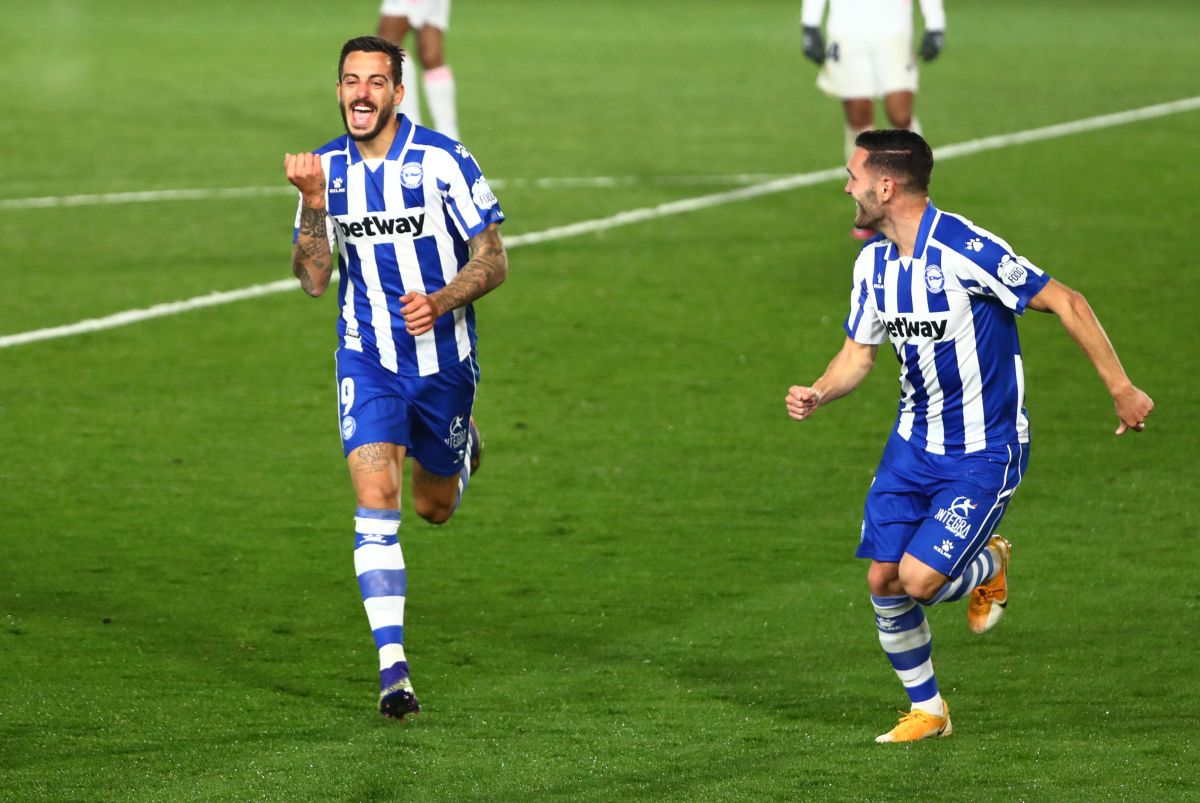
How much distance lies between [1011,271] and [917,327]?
0.34 m

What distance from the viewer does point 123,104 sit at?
→ 18656mm

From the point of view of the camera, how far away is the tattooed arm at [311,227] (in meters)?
6.60

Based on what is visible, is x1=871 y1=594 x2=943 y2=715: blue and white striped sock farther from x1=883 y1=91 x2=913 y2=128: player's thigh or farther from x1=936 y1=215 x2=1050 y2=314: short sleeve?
x1=883 y1=91 x2=913 y2=128: player's thigh

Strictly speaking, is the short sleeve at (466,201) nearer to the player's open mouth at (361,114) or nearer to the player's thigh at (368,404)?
the player's open mouth at (361,114)

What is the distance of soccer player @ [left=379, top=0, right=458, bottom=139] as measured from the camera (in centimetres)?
1489

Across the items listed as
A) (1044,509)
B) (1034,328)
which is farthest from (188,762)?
(1034,328)

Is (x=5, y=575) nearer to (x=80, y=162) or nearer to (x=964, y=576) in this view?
(x=964, y=576)

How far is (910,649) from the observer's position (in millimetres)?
6238

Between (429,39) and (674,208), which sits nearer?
(674,208)

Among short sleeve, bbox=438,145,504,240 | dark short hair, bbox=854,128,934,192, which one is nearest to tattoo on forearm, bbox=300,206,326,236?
short sleeve, bbox=438,145,504,240

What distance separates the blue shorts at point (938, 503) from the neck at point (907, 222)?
2.02ft

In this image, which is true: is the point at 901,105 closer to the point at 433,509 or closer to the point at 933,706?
the point at 433,509

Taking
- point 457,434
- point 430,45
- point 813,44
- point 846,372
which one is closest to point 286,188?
point 430,45

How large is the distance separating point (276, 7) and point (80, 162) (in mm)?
11351
